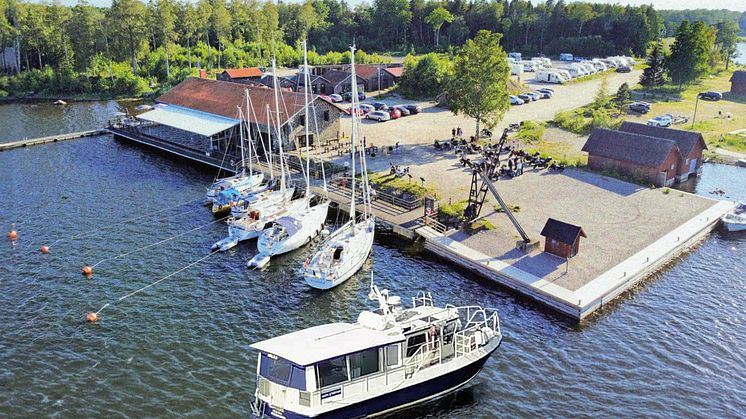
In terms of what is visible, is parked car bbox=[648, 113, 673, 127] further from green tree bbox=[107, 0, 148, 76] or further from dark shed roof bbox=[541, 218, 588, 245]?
green tree bbox=[107, 0, 148, 76]

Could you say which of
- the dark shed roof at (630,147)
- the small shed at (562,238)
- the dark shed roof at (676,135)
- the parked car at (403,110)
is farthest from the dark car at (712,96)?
the small shed at (562,238)

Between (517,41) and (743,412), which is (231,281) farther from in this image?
(517,41)

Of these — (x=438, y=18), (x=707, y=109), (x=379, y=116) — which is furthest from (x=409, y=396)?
(x=438, y=18)

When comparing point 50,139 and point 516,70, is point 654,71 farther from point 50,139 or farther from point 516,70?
point 50,139

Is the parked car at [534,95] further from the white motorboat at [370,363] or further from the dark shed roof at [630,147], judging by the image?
the white motorboat at [370,363]

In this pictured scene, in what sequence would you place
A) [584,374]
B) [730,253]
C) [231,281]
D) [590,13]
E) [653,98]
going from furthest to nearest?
[590,13]
[653,98]
[730,253]
[231,281]
[584,374]

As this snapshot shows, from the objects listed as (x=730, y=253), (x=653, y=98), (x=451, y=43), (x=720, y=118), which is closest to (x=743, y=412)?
(x=730, y=253)
